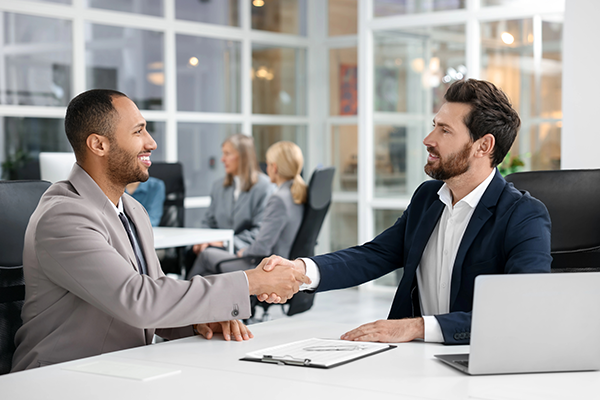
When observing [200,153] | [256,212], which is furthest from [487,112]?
[200,153]

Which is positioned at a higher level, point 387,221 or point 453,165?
point 453,165

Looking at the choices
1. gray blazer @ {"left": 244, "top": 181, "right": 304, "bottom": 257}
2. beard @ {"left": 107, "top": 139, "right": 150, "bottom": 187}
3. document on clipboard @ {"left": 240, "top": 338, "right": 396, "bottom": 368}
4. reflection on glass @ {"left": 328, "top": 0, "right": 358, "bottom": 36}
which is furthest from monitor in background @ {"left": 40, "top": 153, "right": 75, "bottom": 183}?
reflection on glass @ {"left": 328, "top": 0, "right": 358, "bottom": 36}

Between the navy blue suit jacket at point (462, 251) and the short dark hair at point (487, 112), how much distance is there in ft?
0.38

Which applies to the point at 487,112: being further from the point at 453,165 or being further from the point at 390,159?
the point at 390,159

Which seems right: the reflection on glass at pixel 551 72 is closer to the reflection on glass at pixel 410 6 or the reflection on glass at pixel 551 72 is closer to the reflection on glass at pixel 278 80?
the reflection on glass at pixel 410 6

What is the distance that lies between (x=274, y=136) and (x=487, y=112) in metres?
5.05

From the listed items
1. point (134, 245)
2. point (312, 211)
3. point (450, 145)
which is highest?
point (450, 145)

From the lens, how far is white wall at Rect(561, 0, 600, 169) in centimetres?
281

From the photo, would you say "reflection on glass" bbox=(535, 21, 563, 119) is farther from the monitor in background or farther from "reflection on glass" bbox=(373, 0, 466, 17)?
the monitor in background

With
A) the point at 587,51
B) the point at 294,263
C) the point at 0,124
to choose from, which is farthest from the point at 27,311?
the point at 0,124

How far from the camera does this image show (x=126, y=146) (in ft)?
6.59

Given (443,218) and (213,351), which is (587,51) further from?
(213,351)

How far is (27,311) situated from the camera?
1874mm

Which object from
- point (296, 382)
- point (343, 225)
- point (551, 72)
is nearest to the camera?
point (296, 382)
